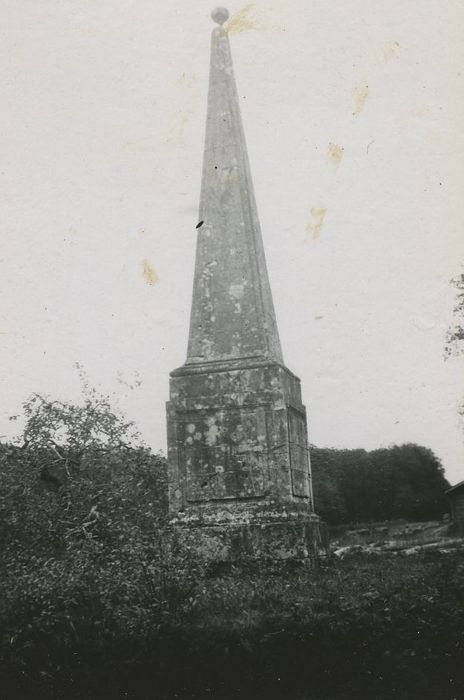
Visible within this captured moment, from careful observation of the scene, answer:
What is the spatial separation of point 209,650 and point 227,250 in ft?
21.2

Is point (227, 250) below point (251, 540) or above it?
above

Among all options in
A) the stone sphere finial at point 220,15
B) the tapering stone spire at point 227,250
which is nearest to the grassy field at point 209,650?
the tapering stone spire at point 227,250

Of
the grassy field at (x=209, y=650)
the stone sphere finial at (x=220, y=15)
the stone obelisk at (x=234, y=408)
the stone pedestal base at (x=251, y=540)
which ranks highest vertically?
the stone sphere finial at (x=220, y=15)

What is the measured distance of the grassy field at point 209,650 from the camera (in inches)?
204

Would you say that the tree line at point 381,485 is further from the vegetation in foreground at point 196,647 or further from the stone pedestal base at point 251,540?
the vegetation in foreground at point 196,647

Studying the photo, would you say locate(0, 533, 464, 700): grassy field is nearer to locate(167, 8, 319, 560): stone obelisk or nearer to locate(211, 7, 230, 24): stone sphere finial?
locate(167, 8, 319, 560): stone obelisk

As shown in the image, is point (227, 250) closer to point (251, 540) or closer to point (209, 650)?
point (251, 540)

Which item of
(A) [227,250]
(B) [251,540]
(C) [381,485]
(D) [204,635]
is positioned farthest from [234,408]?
(C) [381,485]

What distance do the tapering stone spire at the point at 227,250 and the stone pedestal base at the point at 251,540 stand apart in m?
2.37

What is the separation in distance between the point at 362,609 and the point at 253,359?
4303 mm

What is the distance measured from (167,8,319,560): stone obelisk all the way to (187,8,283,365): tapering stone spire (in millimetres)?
17

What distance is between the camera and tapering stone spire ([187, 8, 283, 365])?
1008 centimetres

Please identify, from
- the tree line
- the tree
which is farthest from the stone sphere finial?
the tree line

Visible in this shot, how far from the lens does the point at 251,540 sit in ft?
29.1
